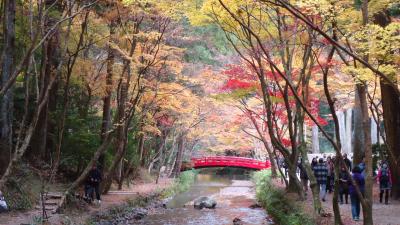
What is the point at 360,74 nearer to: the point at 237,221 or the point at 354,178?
the point at 354,178

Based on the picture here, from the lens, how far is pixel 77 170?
1886cm

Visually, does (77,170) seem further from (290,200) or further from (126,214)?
(290,200)

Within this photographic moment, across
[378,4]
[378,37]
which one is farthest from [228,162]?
[378,37]

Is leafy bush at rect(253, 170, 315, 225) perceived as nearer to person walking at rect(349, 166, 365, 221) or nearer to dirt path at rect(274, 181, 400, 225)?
dirt path at rect(274, 181, 400, 225)

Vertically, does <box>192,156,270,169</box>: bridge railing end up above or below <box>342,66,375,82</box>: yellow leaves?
below

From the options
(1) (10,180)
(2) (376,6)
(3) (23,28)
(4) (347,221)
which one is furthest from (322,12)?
(3) (23,28)

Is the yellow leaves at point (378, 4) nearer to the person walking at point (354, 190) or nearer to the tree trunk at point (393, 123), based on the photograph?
the person walking at point (354, 190)

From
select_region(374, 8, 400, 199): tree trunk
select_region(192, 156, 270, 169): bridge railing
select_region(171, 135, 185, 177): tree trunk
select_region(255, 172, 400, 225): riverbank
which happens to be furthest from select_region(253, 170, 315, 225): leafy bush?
select_region(192, 156, 270, 169): bridge railing

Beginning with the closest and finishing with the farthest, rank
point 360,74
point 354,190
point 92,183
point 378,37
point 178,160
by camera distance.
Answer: point 378,37 < point 360,74 < point 354,190 < point 92,183 < point 178,160

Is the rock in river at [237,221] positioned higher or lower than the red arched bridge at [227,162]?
lower

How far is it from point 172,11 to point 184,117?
1400 cm

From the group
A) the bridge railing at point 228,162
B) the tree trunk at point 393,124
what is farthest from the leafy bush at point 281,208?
the bridge railing at point 228,162

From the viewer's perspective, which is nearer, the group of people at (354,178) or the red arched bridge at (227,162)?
the group of people at (354,178)

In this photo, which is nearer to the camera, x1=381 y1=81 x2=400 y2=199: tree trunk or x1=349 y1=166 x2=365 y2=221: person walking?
x1=349 y1=166 x2=365 y2=221: person walking
